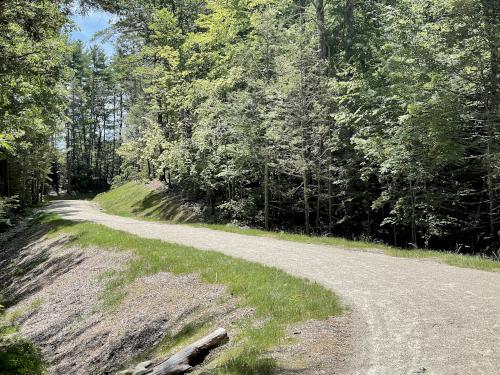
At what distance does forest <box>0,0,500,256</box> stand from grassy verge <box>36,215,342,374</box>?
14.4 ft

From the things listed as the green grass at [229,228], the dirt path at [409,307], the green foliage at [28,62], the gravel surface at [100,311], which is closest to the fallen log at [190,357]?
the gravel surface at [100,311]

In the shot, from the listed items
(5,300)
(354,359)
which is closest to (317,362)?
(354,359)

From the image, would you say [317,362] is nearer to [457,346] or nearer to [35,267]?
[457,346]

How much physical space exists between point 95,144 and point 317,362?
76006mm

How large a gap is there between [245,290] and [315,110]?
1184cm

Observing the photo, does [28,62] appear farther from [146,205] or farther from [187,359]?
[146,205]

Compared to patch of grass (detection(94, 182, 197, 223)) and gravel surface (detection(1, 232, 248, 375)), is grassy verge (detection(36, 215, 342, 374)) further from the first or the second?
patch of grass (detection(94, 182, 197, 223))

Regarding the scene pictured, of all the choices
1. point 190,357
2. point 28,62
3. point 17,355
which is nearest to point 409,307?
point 190,357

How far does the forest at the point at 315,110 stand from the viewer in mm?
14359

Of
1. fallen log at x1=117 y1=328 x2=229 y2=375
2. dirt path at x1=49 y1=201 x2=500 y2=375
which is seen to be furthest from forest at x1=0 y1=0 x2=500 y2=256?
dirt path at x1=49 y1=201 x2=500 y2=375

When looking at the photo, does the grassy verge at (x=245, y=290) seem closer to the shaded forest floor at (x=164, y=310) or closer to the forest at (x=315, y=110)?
the shaded forest floor at (x=164, y=310)

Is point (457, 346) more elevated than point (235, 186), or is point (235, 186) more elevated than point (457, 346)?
point (235, 186)

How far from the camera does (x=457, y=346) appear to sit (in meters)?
5.39

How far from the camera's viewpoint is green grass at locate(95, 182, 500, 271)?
10.8 m
